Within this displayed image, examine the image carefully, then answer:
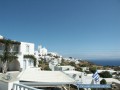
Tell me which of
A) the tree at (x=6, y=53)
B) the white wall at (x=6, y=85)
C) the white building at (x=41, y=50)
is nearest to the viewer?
the white wall at (x=6, y=85)

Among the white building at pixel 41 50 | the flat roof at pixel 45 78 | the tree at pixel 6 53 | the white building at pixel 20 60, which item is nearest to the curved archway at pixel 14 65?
the white building at pixel 20 60

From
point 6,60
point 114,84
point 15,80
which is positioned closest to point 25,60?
point 6,60

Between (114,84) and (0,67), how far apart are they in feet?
115

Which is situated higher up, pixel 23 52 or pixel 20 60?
pixel 23 52

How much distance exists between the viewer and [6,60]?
25.7m

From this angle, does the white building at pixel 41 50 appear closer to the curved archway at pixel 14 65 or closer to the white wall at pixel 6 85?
the curved archway at pixel 14 65

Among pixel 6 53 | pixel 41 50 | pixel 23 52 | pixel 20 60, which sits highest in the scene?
pixel 41 50

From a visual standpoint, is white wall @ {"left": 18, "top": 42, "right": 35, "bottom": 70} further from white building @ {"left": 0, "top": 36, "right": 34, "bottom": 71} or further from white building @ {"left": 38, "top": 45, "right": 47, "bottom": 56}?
white building @ {"left": 38, "top": 45, "right": 47, "bottom": 56}

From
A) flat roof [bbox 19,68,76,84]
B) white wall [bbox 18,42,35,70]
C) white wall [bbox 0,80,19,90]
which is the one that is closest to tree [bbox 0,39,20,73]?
white wall [bbox 18,42,35,70]

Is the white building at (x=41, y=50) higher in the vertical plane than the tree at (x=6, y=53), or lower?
higher

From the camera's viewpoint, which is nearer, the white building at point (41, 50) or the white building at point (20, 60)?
the white building at point (20, 60)

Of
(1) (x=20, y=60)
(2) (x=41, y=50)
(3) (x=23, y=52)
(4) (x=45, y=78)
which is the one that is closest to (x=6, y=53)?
(1) (x=20, y=60)

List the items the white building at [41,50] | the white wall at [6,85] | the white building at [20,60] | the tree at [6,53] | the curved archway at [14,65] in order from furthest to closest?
the white building at [41,50], the curved archway at [14,65], the white building at [20,60], the tree at [6,53], the white wall at [6,85]

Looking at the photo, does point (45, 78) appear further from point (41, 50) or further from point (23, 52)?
point (41, 50)
